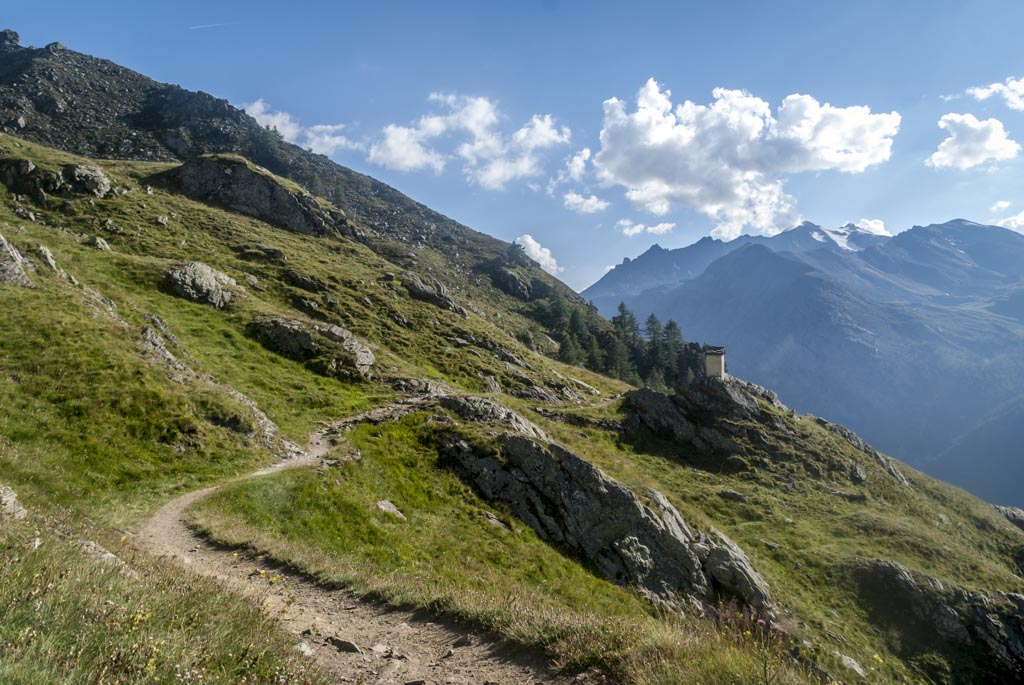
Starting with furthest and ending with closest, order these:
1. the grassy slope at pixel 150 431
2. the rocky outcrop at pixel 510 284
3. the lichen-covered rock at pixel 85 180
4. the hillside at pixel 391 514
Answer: the rocky outcrop at pixel 510 284
the lichen-covered rock at pixel 85 180
the hillside at pixel 391 514
the grassy slope at pixel 150 431

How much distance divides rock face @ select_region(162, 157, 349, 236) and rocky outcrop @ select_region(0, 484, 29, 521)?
9367 cm

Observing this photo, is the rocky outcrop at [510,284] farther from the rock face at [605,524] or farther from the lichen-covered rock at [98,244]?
the rock face at [605,524]

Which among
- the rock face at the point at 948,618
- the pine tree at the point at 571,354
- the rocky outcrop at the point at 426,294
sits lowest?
the rock face at the point at 948,618

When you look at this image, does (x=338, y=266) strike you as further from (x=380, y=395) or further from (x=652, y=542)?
(x=652, y=542)

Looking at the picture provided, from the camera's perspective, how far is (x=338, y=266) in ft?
248

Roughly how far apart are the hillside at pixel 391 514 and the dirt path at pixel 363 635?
0.07m

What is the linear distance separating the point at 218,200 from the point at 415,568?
3938 inches

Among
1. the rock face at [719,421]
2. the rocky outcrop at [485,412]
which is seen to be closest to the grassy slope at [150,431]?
the rocky outcrop at [485,412]

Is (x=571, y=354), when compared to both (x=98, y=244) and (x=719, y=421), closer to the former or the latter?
(x=719, y=421)

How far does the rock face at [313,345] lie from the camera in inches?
1522

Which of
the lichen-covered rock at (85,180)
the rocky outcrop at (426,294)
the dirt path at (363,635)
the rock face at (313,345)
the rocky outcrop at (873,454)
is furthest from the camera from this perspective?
the rocky outcrop at (426,294)

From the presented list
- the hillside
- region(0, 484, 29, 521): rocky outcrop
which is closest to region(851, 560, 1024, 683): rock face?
the hillside

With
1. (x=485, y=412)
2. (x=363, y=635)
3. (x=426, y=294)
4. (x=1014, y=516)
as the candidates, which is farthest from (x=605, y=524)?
(x=426, y=294)

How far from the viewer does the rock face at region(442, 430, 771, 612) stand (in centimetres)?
2330
